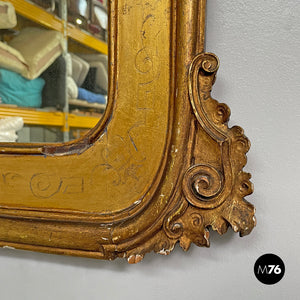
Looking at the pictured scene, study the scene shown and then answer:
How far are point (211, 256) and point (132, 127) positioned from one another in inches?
7.5

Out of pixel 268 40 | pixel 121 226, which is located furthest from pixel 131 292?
pixel 268 40

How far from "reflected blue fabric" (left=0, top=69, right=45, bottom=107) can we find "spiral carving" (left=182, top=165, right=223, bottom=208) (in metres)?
0.25

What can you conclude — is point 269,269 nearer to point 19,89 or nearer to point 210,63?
point 210,63

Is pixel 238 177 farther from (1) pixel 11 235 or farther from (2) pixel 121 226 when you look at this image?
(1) pixel 11 235

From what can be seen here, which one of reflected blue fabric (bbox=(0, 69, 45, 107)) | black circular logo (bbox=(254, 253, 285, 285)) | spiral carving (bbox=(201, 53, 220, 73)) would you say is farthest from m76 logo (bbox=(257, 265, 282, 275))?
reflected blue fabric (bbox=(0, 69, 45, 107))

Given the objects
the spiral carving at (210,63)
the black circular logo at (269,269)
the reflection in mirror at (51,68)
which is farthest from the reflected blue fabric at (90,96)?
the black circular logo at (269,269)

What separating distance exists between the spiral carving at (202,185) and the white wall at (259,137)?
57 mm

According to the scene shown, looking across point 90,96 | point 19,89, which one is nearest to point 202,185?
point 90,96

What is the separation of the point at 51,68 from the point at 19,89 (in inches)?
2.5

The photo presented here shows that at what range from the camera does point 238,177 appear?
379 mm

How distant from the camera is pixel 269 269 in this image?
0.41m

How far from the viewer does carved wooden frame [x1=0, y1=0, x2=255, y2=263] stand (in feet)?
1.24

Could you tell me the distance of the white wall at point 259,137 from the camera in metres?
0.39

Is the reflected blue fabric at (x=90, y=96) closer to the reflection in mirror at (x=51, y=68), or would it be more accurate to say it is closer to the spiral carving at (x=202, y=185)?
the reflection in mirror at (x=51, y=68)
